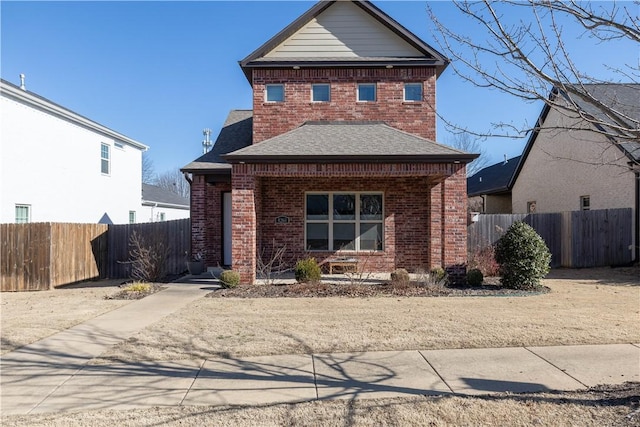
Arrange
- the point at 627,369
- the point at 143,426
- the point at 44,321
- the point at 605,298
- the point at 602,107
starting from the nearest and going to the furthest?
the point at 143,426 → the point at 602,107 → the point at 627,369 → the point at 44,321 → the point at 605,298

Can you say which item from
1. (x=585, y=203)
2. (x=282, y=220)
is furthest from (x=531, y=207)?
(x=282, y=220)

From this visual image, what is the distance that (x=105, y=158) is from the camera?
771 inches

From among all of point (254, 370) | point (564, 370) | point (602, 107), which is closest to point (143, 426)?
point (254, 370)

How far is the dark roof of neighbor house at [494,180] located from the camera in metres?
25.0

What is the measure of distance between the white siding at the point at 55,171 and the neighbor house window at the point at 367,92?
12.0 m

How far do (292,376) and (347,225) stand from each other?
861 centimetres

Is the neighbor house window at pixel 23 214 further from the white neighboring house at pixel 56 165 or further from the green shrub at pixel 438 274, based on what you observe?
the green shrub at pixel 438 274

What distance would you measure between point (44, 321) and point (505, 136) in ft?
27.5

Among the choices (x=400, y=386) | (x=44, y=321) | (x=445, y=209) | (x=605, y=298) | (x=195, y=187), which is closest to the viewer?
(x=400, y=386)

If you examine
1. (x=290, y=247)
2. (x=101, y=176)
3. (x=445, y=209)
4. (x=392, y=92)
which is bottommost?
(x=290, y=247)

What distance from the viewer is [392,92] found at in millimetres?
13211

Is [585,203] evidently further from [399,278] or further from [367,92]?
[399,278]

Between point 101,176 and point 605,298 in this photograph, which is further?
point 101,176

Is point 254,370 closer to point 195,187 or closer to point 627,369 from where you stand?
point 627,369
